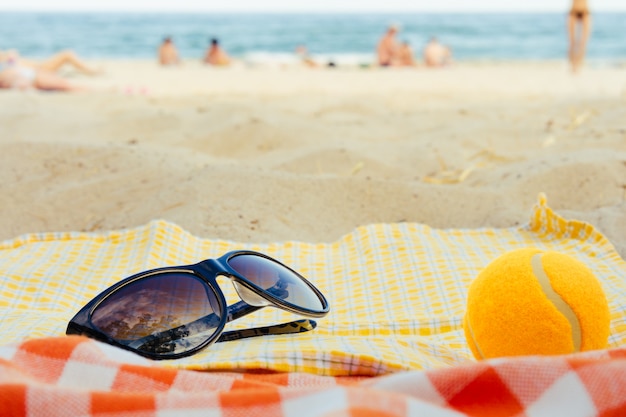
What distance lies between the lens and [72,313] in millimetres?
1553

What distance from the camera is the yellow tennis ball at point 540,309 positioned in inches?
45.6

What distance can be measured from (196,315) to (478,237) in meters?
1.05

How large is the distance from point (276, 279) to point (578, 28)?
753 cm

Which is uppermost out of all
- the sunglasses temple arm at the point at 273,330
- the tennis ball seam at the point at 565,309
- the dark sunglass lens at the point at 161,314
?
the tennis ball seam at the point at 565,309

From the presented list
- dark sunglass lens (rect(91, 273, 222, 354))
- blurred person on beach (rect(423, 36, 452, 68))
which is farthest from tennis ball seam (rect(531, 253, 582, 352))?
blurred person on beach (rect(423, 36, 452, 68))

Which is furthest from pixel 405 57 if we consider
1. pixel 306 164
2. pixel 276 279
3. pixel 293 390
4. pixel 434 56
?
pixel 293 390

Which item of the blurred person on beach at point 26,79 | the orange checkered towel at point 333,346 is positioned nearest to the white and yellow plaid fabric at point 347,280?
the orange checkered towel at point 333,346

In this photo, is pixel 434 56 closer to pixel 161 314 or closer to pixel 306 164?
pixel 306 164

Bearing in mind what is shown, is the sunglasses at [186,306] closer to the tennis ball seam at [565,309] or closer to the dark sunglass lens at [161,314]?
the dark sunglass lens at [161,314]

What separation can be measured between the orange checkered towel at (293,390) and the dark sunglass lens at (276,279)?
340 mm

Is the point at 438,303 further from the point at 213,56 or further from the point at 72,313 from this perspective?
the point at 213,56

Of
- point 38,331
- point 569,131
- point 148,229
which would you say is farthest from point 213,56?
point 38,331

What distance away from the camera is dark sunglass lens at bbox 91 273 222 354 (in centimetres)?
128

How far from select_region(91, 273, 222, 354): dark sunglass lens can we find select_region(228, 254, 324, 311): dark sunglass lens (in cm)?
10
